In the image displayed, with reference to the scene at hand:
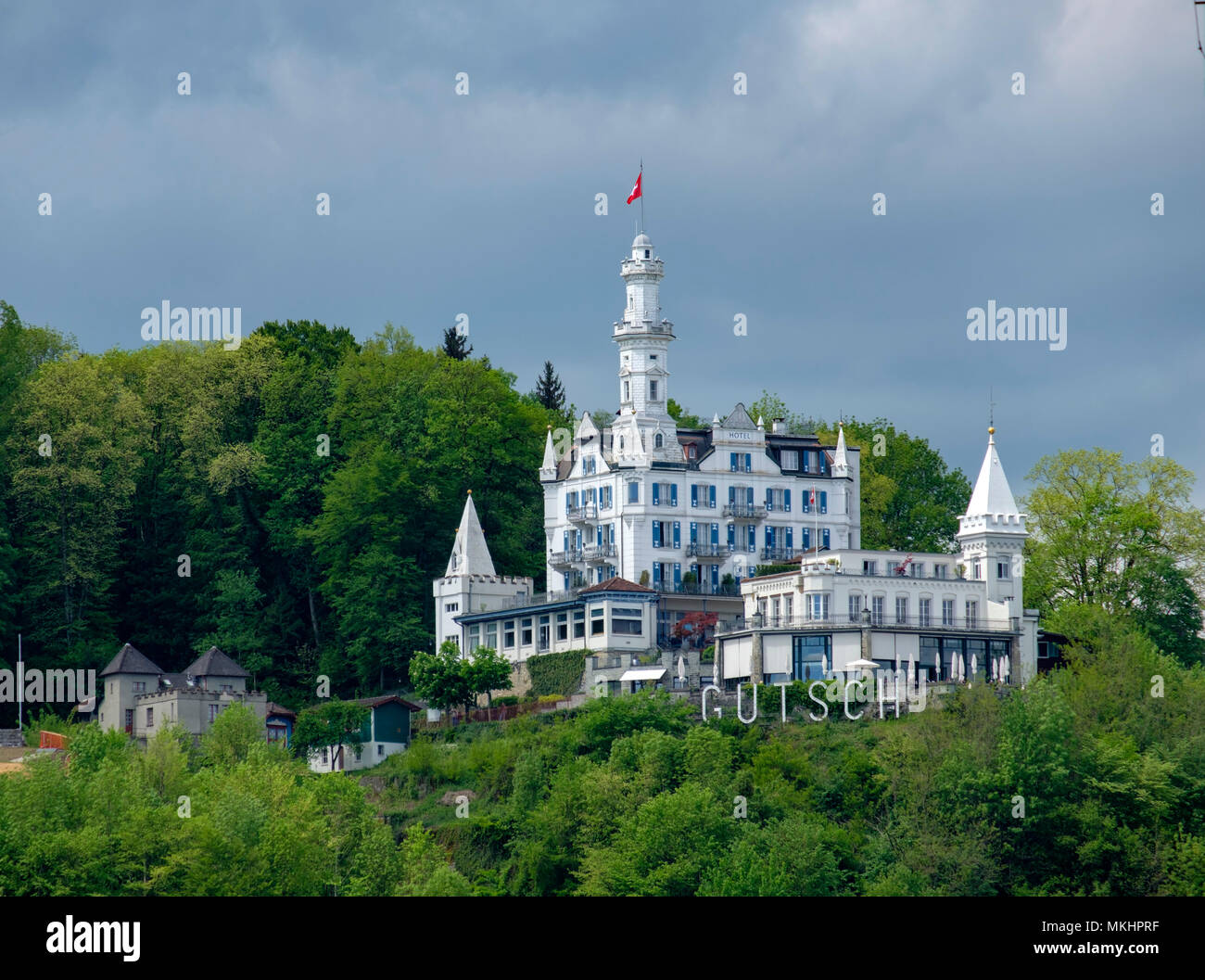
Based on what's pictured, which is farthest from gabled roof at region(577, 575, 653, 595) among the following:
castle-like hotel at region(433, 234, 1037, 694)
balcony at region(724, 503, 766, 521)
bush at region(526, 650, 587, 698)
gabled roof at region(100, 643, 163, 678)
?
gabled roof at region(100, 643, 163, 678)

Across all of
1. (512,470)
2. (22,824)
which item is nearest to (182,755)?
(22,824)

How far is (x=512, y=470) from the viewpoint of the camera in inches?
4899

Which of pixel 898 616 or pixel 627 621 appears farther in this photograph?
pixel 627 621

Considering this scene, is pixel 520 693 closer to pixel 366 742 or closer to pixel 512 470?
pixel 366 742

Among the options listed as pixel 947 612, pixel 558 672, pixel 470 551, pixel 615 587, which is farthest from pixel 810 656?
pixel 470 551

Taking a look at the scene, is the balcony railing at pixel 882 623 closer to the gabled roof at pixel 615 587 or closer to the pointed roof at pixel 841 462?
the gabled roof at pixel 615 587

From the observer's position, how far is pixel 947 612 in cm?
10338

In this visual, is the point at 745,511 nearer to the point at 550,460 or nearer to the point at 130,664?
the point at 550,460

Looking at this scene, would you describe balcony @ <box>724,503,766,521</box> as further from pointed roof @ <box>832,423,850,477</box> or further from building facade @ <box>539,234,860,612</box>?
pointed roof @ <box>832,423,850,477</box>

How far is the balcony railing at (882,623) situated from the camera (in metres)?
101

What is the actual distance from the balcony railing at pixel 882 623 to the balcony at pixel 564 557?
37.1 ft

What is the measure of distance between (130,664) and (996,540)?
35.9m

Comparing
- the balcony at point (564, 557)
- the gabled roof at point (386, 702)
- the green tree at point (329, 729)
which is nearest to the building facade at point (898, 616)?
the balcony at point (564, 557)
